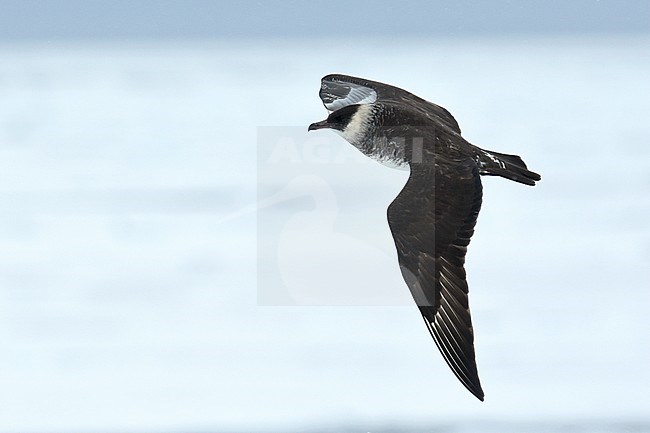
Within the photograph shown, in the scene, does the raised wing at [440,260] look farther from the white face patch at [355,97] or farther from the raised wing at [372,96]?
the white face patch at [355,97]

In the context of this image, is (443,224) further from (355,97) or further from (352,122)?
(355,97)

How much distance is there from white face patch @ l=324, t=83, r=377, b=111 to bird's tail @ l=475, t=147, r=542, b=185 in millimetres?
966

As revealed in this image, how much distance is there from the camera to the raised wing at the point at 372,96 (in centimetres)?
487

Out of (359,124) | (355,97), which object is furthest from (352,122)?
(355,97)

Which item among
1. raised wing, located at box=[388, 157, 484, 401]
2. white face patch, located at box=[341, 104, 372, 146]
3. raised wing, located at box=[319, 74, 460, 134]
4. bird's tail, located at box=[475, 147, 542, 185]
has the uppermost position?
raised wing, located at box=[319, 74, 460, 134]

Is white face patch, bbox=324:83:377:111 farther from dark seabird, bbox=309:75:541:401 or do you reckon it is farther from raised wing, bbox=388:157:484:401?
raised wing, bbox=388:157:484:401

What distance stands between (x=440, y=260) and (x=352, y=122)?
3.93 feet

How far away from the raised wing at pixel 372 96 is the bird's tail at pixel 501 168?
16.3 inches

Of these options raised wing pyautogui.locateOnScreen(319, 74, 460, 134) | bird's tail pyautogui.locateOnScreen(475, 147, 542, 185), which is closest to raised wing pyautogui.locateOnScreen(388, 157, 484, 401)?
bird's tail pyautogui.locateOnScreen(475, 147, 542, 185)

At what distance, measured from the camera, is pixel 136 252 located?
247 inches

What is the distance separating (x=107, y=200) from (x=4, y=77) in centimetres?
485

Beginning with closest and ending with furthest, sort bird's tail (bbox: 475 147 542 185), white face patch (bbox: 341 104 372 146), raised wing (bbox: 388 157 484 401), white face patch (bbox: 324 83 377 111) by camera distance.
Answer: raised wing (bbox: 388 157 484 401), bird's tail (bbox: 475 147 542 185), white face patch (bbox: 341 104 372 146), white face patch (bbox: 324 83 377 111)

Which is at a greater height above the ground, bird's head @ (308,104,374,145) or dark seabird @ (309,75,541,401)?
bird's head @ (308,104,374,145)

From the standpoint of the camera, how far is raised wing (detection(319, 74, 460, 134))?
192 inches
